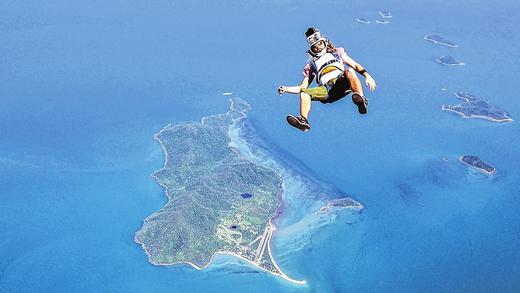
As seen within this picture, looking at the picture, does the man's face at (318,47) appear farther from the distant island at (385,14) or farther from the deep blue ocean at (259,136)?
the distant island at (385,14)

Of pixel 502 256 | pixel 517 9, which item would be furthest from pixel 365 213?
pixel 517 9

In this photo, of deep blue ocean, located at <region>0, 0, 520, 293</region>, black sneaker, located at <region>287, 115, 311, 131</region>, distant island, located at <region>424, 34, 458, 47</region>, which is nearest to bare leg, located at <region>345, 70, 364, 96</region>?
black sneaker, located at <region>287, 115, 311, 131</region>

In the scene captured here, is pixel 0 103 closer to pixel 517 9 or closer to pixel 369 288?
pixel 369 288

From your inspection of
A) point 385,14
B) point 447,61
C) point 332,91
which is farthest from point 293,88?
point 385,14

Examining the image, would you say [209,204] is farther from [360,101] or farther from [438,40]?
[438,40]

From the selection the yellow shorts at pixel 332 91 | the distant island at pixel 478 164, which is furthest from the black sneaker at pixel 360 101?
the distant island at pixel 478 164
